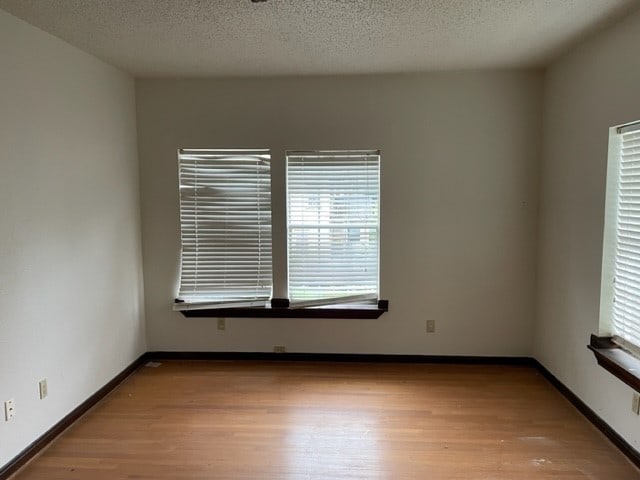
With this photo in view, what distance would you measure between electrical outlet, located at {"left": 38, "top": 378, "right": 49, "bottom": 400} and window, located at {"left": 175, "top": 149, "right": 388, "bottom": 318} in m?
1.29

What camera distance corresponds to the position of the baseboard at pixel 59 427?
2252mm

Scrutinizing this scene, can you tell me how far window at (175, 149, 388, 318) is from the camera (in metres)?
3.57

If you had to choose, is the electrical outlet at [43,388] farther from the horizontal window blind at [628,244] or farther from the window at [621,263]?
the horizontal window blind at [628,244]

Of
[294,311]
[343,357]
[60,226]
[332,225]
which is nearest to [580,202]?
[332,225]

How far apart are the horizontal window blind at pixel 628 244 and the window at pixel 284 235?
168 cm

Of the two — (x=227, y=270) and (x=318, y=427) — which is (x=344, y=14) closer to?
(x=227, y=270)

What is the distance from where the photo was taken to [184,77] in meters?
3.50

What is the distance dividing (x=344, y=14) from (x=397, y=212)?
169cm

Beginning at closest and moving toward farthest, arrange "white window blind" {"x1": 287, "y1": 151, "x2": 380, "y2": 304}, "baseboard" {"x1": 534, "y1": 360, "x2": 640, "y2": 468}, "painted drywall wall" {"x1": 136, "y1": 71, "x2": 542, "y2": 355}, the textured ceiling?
the textured ceiling < "baseboard" {"x1": 534, "y1": 360, "x2": 640, "y2": 468} < "painted drywall wall" {"x1": 136, "y1": 71, "x2": 542, "y2": 355} < "white window blind" {"x1": 287, "y1": 151, "x2": 380, "y2": 304}

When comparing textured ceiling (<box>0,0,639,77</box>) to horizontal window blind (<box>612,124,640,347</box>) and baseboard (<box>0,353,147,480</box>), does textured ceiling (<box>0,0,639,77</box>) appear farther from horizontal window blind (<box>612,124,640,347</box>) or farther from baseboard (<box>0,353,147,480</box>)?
baseboard (<box>0,353,147,480</box>)

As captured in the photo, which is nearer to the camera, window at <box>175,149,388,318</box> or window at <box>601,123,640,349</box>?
window at <box>601,123,640,349</box>

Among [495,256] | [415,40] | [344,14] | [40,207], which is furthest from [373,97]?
[40,207]

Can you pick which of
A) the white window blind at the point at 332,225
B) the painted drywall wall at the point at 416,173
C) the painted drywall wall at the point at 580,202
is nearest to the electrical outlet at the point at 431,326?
the painted drywall wall at the point at 416,173

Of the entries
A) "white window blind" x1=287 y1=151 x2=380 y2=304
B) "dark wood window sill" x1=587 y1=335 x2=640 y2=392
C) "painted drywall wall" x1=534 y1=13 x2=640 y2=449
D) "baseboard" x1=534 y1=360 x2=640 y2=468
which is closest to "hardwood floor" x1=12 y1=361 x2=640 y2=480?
"baseboard" x1=534 y1=360 x2=640 y2=468
